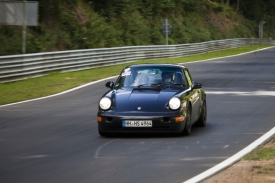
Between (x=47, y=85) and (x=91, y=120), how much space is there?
10132mm

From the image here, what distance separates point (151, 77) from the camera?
13.4 m

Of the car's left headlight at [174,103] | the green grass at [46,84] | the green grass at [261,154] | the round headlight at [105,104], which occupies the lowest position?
the green grass at [46,84]

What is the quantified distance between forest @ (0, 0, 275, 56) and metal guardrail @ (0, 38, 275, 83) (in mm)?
2007

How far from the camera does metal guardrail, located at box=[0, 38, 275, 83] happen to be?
85.6ft

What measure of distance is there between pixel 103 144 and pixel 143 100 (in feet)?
4.20

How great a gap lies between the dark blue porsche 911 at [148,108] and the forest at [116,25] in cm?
1751

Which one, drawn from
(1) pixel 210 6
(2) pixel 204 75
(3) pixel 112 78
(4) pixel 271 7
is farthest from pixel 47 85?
(4) pixel 271 7

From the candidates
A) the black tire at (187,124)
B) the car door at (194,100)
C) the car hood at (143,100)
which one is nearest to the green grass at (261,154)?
the black tire at (187,124)

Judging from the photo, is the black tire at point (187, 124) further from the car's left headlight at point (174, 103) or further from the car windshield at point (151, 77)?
the car windshield at point (151, 77)

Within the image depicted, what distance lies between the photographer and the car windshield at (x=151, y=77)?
1334 centimetres

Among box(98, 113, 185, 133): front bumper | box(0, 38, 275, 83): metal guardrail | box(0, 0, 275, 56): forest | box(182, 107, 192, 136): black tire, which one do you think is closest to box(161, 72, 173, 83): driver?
box(182, 107, 192, 136): black tire

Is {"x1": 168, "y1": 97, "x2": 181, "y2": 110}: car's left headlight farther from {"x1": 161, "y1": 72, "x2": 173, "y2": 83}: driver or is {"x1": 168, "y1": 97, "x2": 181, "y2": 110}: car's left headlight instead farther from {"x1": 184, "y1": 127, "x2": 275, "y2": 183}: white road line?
{"x1": 184, "y1": 127, "x2": 275, "y2": 183}: white road line

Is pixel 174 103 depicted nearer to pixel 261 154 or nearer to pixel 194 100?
pixel 194 100

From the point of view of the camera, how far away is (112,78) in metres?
29.1
